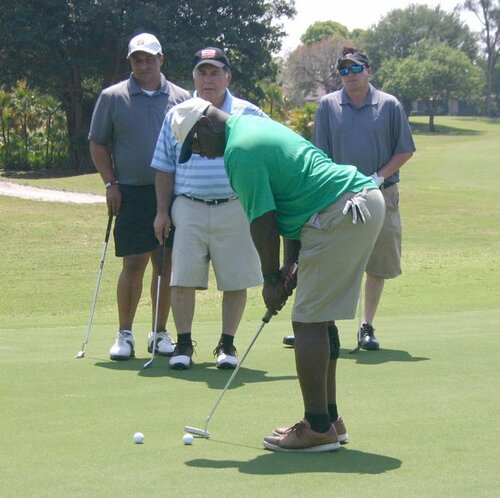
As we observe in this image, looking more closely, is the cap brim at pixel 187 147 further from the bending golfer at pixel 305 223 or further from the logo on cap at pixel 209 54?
the logo on cap at pixel 209 54

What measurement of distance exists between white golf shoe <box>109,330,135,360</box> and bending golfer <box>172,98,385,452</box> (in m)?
2.84

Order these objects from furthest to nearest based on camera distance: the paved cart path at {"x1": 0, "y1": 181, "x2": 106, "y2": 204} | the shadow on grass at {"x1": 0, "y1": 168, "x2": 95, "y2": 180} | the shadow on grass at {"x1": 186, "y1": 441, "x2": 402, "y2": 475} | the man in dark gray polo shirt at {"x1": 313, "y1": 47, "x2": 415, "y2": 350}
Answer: the shadow on grass at {"x1": 0, "y1": 168, "x2": 95, "y2": 180}
the paved cart path at {"x1": 0, "y1": 181, "x2": 106, "y2": 204}
the man in dark gray polo shirt at {"x1": 313, "y1": 47, "x2": 415, "y2": 350}
the shadow on grass at {"x1": 186, "y1": 441, "x2": 402, "y2": 475}

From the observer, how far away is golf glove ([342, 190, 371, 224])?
5473 mm

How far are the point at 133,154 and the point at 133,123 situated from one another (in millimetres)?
231

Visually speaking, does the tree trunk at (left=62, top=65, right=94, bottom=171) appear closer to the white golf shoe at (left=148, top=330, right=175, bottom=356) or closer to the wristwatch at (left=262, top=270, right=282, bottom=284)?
the white golf shoe at (left=148, top=330, right=175, bottom=356)

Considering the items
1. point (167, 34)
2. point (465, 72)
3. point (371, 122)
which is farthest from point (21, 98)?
point (465, 72)

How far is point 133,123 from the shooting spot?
8.66m

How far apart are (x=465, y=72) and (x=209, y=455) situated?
320 ft

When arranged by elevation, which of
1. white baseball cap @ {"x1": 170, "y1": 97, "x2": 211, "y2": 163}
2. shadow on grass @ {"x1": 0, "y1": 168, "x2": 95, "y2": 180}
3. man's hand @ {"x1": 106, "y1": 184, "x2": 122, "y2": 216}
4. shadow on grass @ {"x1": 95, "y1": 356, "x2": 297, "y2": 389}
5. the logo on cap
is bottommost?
shadow on grass @ {"x1": 0, "y1": 168, "x2": 95, "y2": 180}

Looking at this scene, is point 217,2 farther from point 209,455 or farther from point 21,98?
point 209,455

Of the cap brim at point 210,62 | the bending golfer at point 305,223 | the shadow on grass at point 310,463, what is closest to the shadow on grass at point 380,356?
the cap brim at point 210,62

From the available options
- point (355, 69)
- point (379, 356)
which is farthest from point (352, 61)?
point (379, 356)

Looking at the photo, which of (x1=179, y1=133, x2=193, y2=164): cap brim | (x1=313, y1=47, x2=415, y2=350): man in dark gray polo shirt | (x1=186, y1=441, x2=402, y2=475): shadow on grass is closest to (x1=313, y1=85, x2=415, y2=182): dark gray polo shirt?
(x1=313, y1=47, x2=415, y2=350): man in dark gray polo shirt

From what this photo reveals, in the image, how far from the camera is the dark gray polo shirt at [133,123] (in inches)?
341
